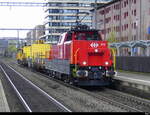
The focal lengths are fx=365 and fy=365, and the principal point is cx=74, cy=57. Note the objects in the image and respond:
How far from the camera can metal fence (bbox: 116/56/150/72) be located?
34.6 meters

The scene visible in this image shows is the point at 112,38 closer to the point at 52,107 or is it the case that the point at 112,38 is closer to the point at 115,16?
the point at 115,16

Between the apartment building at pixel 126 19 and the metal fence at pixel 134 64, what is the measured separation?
70.0 ft

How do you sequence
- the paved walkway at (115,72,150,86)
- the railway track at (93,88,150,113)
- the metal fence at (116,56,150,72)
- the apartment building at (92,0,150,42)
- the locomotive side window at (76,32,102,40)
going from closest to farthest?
the railway track at (93,88,150,113), the paved walkway at (115,72,150,86), the locomotive side window at (76,32,102,40), the metal fence at (116,56,150,72), the apartment building at (92,0,150,42)

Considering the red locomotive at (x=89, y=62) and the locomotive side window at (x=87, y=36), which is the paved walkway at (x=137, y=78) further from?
the locomotive side window at (x=87, y=36)

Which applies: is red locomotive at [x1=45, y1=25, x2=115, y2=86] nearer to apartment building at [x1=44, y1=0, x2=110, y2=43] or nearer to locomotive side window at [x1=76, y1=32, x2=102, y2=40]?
locomotive side window at [x1=76, y1=32, x2=102, y2=40]

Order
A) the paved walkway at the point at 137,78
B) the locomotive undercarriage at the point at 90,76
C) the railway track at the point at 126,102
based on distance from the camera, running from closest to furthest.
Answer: the railway track at the point at 126,102 < the paved walkway at the point at 137,78 < the locomotive undercarriage at the point at 90,76

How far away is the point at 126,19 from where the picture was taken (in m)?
78.0

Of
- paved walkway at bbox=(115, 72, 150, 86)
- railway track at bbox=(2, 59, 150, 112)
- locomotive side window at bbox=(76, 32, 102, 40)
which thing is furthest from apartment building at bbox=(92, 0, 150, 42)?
railway track at bbox=(2, 59, 150, 112)

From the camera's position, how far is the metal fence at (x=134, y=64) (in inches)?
1363

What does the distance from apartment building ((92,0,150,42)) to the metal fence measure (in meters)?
21.3

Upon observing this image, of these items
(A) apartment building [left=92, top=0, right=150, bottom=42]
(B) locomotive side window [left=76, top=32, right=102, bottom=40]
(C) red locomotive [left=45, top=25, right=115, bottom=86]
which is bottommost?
(C) red locomotive [left=45, top=25, right=115, bottom=86]

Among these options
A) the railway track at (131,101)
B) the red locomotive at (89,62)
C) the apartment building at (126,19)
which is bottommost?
the railway track at (131,101)

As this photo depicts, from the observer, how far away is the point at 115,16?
84.4 metres

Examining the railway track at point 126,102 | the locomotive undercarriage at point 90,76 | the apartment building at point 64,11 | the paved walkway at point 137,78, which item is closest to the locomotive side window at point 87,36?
the locomotive undercarriage at point 90,76
